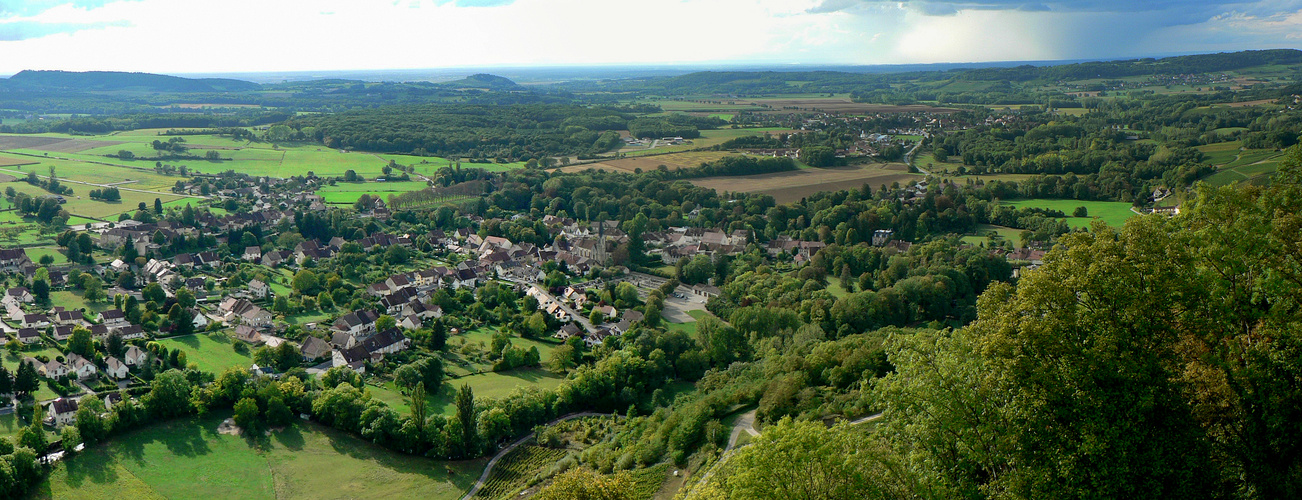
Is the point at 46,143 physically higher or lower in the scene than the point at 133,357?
higher

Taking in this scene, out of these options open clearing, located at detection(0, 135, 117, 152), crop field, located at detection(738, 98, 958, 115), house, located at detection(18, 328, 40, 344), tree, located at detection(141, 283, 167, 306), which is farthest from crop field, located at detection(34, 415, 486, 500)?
crop field, located at detection(738, 98, 958, 115)

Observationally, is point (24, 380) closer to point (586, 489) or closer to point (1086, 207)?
point (586, 489)

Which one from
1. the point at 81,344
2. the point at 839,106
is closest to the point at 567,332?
the point at 81,344

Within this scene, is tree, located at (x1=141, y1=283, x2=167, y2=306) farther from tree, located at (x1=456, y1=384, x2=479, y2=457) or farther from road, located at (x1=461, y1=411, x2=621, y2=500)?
road, located at (x1=461, y1=411, x2=621, y2=500)

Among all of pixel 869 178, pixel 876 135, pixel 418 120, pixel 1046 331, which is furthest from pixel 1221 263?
pixel 418 120

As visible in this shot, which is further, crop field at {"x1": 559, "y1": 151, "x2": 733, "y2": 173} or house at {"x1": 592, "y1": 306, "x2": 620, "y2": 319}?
crop field at {"x1": 559, "y1": 151, "x2": 733, "y2": 173}

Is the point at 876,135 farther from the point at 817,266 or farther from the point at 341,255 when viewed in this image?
the point at 341,255
